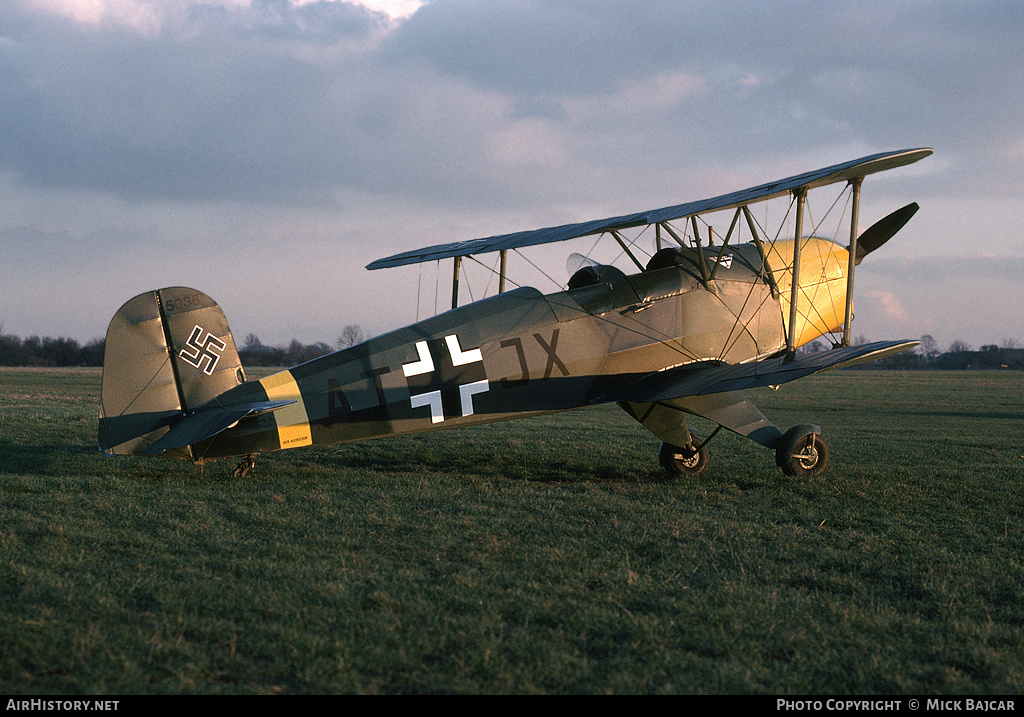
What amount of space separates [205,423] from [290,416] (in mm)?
777

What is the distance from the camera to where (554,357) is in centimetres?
816

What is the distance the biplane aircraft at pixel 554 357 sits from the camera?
7219 millimetres

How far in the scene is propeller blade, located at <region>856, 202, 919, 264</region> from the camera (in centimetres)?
1025

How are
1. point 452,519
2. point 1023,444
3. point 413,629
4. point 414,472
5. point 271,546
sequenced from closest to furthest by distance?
point 413,629 < point 271,546 < point 452,519 < point 414,472 < point 1023,444

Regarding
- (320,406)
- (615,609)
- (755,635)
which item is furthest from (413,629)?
(320,406)

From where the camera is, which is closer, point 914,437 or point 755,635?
point 755,635

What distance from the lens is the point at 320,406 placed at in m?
7.36

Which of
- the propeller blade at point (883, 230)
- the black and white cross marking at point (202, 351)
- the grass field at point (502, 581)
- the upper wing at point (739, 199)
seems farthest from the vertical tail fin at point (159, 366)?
the propeller blade at point (883, 230)

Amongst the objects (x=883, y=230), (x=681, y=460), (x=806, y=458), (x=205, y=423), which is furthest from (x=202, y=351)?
(x=883, y=230)

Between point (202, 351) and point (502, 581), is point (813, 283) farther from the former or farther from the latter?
point (202, 351)

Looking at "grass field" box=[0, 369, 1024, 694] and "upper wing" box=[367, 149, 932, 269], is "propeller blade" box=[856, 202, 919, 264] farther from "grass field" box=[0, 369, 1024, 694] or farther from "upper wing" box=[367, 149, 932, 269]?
"grass field" box=[0, 369, 1024, 694]

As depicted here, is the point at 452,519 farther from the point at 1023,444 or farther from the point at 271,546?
the point at 1023,444

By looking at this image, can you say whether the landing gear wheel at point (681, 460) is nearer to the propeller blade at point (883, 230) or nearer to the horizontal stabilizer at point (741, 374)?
the horizontal stabilizer at point (741, 374)
